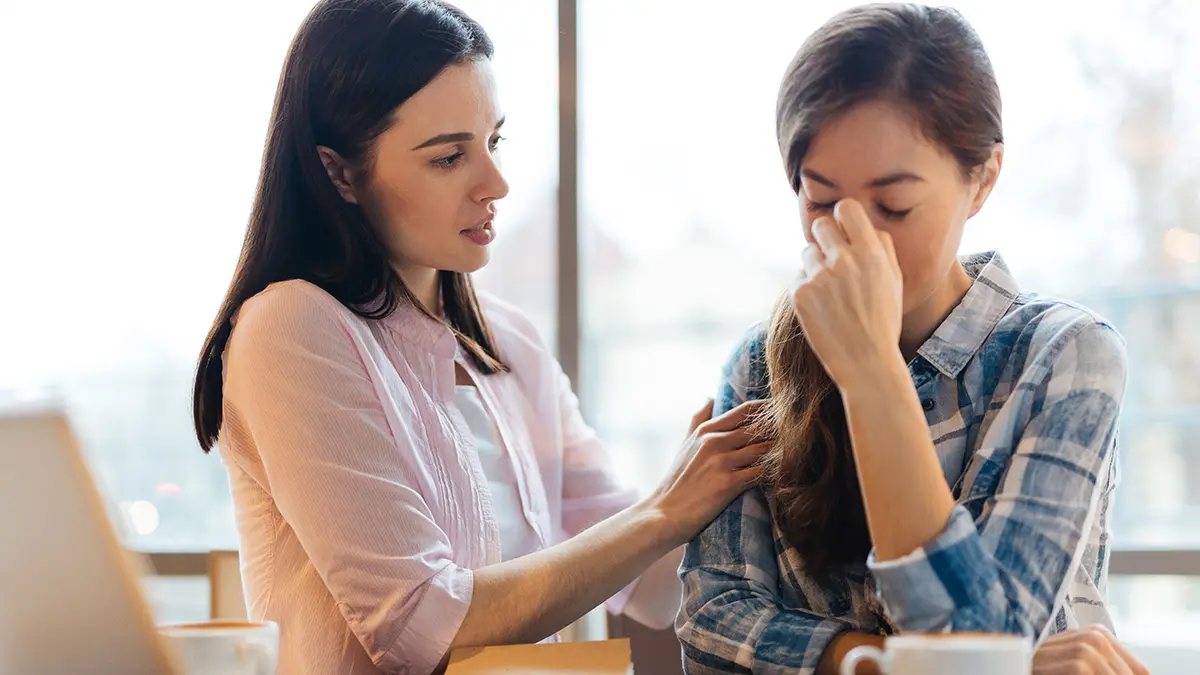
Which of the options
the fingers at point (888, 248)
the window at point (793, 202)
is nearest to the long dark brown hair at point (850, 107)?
the fingers at point (888, 248)

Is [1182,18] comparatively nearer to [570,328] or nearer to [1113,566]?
[1113,566]

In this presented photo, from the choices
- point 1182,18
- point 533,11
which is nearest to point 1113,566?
point 1182,18

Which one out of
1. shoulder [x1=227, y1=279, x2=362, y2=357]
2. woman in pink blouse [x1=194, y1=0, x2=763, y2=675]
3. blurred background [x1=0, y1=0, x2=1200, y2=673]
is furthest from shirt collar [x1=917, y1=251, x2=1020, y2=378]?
blurred background [x1=0, y1=0, x2=1200, y2=673]

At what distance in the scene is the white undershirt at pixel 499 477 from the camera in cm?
148

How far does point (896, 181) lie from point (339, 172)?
82 cm

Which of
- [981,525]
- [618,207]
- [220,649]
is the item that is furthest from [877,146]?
[618,207]

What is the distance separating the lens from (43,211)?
2654 millimetres

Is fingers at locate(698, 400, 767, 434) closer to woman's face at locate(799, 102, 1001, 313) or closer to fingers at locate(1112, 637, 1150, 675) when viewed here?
woman's face at locate(799, 102, 1001, 313)

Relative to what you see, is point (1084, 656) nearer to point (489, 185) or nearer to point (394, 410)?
point (394, 410)

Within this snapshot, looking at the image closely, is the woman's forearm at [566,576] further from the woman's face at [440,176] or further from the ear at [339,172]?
the ear at [339,172]

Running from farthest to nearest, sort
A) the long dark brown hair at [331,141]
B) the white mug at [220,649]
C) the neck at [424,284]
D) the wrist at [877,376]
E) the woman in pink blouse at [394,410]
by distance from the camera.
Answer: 1. the neck at [424,284]
2. the long dark brown hair at [331,141]
3. the woman in pink blouse at [394,410]
4. the wrist at [877,376]
5. the white mug at [220,649]

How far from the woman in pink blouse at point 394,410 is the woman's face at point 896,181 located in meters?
0.33

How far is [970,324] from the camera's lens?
112cm

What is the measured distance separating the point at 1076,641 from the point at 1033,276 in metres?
1.49
